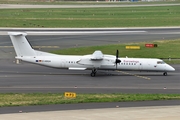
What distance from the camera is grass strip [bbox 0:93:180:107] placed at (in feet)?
107

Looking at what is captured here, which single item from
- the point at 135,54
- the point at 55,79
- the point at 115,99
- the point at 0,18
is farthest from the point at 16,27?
the point at 115,99

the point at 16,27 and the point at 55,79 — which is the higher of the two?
the point at 16,27

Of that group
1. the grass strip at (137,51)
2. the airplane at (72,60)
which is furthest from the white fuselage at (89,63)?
the grass strip at (137,51)

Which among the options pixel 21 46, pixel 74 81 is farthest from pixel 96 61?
pixel 21 46

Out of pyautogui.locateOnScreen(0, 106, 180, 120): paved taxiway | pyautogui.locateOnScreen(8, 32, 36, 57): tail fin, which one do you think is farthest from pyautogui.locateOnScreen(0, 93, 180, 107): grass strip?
pyautogui.locateOnScreen(8, 32, 36, 57): tail fin

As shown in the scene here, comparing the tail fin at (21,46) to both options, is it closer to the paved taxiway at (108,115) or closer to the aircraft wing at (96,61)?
the aircraft wing at (96,61)

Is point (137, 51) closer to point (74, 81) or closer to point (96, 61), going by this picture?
point (96, 61)

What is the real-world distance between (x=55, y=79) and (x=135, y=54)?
2111cm

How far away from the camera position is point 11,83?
41562mm

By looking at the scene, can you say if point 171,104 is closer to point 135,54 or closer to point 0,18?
point 135,54

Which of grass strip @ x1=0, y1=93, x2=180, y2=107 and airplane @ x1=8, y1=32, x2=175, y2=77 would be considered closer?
grass strip @ x1=0, y1=93, x2=180, y2=107

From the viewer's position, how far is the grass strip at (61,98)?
32.8 meters

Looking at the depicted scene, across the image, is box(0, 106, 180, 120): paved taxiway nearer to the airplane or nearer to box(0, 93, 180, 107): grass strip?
box(0, 93, 180, 107): grass strip

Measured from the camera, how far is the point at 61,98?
34562mm
